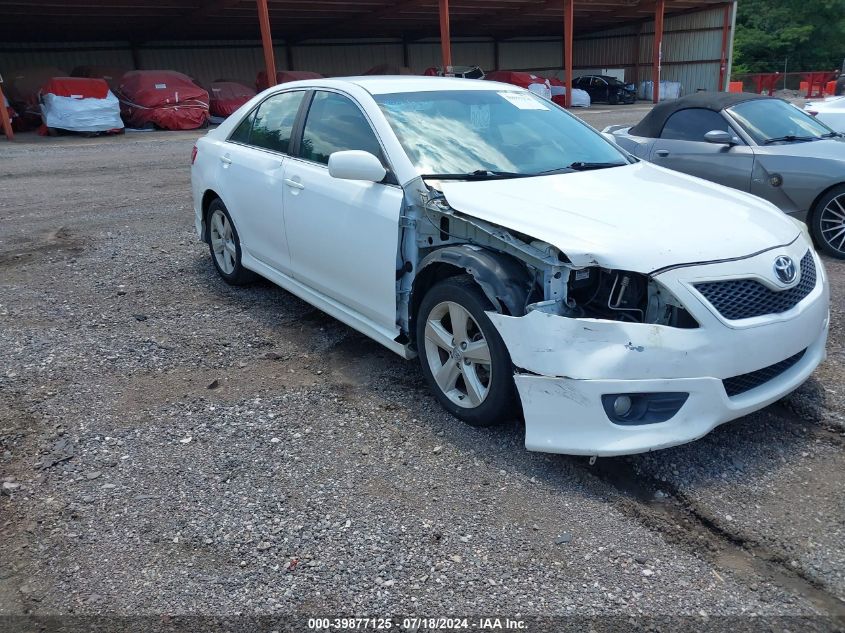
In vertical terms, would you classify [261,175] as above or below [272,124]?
below

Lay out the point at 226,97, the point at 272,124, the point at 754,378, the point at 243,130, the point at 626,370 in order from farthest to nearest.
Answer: the point at 226,97
the point at 243,130
the point at 272,124
the point at 754,378
the point at 626,370

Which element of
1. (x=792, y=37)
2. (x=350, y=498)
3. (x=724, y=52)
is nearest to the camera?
(x=350, y=498)

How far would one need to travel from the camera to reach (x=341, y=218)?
409 centimetres

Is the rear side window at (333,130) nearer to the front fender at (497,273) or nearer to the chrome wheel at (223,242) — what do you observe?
the front fender at (497,273)

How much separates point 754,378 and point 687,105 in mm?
4993

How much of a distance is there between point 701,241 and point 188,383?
9.58 feet

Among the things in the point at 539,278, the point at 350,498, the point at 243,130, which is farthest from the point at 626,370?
the point at 243,130

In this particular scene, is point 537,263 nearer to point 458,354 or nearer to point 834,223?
point 458,354

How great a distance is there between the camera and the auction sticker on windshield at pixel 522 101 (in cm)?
461

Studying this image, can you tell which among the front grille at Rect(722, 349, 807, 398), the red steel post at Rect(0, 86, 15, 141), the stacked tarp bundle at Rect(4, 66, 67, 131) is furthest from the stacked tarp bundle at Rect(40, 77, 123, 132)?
the front grille at Rect(722, 349, 807, 398)

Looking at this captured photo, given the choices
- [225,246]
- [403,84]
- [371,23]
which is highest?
[371,23]

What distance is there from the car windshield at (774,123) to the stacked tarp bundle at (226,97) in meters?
18.7

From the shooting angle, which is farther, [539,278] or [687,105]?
→ [687,105]

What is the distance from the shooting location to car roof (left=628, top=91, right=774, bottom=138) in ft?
23.3
